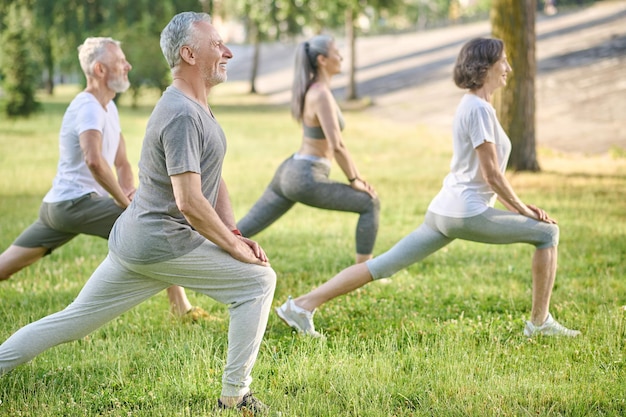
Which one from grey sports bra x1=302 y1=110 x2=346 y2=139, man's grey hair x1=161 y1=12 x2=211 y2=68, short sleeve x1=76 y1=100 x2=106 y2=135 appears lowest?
grey sports bra x1=302 y1=110 x2=346 y2=139

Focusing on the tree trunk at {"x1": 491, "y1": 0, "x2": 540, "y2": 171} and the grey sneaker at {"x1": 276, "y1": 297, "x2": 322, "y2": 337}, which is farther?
the tree trunk at {"x1": 491, "y1": 0, "x2": 540, "y2": 171}

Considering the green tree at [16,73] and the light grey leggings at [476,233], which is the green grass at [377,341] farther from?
the green tree at [16,73]

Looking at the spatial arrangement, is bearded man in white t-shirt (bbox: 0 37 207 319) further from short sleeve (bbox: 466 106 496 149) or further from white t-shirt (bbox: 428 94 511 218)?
short sleeve (bbox: 466 106 496 149)

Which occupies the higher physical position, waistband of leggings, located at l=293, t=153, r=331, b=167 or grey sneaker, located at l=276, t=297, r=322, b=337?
waistband of leggings, located at l=293, t=153, r=331, b=167

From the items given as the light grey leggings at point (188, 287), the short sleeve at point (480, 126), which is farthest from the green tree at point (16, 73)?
the light grey leggings at point (188, 287)

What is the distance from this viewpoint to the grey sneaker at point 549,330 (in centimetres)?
591

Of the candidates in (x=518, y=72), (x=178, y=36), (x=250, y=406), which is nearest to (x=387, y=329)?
(x=250, y=406)

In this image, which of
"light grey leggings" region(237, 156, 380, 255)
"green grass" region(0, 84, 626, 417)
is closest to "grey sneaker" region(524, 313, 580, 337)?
"green grass" region(0, 84, 626, 417)

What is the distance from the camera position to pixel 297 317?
6.21m

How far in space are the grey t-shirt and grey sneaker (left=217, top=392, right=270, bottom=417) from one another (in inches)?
32.9

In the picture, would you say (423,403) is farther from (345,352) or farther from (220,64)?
(220,64)

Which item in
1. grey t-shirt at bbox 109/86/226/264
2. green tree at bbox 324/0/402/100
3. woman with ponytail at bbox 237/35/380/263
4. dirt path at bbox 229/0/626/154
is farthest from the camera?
green tree at bbox 324/0/402/100

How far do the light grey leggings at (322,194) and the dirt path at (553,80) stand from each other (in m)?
11.0

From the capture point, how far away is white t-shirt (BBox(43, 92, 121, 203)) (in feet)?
20.6
